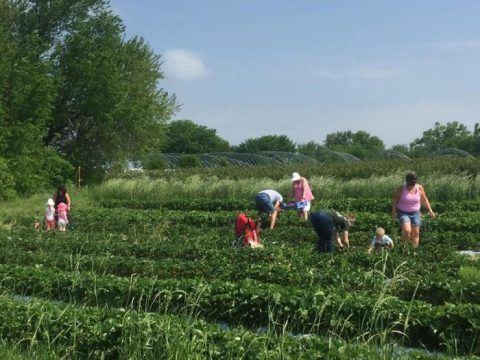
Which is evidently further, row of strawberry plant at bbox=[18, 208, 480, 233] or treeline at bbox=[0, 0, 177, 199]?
treeline at bbox=[0, 0, 177, 199]

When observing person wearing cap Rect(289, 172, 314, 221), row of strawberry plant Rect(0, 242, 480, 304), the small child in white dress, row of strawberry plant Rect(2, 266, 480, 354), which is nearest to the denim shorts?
row of strawberry plant Rect(0, 242, 480, 304)

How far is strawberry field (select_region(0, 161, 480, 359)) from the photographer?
463 centimetres

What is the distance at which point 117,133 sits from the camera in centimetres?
3375

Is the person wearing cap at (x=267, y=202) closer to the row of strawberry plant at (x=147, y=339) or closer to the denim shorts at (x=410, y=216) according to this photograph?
the denim shorts at (x=410, y=216)

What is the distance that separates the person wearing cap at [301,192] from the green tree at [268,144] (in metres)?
84.9

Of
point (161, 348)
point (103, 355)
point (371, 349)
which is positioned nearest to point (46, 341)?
point (103, 355)

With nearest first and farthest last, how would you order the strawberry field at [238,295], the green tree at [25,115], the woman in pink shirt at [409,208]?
1. the strawberry field at [238,295]
2. the woman in pink shirt at [409,208]
3. the green tree at [25,115]

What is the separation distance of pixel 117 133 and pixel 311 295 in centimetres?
2858

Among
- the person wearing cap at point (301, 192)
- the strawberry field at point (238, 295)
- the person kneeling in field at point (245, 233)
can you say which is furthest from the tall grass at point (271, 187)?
the person kneeling in field at point (245, 233)

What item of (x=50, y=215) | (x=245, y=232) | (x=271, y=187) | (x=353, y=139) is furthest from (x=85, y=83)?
(x=353, y=139)

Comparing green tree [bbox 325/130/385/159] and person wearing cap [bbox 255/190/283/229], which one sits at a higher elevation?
green tree [bbox 325/130/385/159]

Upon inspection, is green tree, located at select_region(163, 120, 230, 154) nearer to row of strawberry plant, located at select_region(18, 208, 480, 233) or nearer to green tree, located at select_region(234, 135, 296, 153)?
green tree, located at select_region(234, 135, 296, 153)

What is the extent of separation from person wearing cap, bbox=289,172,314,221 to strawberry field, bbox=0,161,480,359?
305 millimetres

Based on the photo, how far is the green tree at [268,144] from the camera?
102 meters
